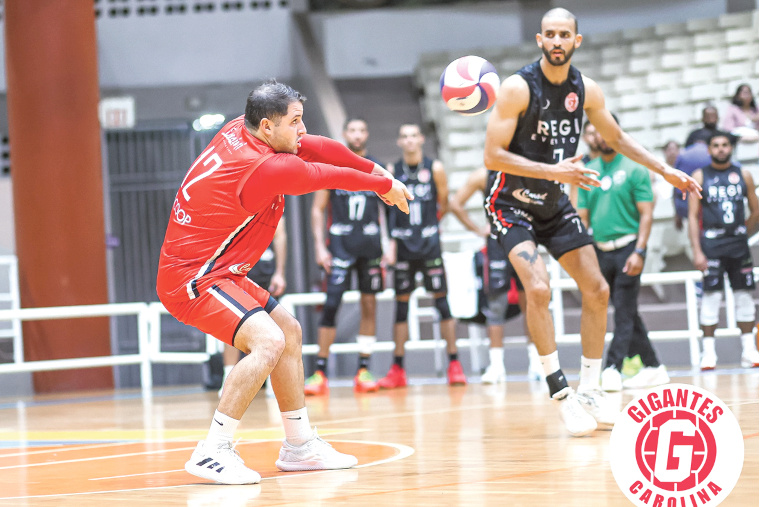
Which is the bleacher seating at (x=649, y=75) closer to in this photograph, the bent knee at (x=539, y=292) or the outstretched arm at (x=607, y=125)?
the outstretched arm at (x=607, y=125)

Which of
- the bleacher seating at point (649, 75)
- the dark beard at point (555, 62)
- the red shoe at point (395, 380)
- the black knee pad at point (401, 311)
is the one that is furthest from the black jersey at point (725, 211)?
the dark beard at point (555, 62)

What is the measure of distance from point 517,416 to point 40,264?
6.76 meters

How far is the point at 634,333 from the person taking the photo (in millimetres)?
7836

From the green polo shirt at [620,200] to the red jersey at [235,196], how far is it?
142 inches

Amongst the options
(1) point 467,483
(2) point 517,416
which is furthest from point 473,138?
(1) point 467,483

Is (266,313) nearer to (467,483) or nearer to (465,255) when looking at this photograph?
(467,483)

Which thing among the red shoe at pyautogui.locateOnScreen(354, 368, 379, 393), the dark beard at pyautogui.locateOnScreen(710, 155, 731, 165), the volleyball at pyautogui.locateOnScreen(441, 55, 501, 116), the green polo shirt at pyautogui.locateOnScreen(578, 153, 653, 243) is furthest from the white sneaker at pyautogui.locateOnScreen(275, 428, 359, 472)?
the dark beard at pyautogui.locateOnScreen(710, 155, 731, 165)

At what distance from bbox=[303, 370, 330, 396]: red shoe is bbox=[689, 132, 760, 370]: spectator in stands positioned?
3.27 m

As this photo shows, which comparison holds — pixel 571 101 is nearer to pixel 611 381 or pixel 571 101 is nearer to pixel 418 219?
pixel 611 381

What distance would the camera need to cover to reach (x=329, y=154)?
452cm

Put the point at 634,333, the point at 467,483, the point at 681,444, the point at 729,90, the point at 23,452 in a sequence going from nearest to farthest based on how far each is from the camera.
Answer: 1. the point at 681,444
2. the point at 467,483
3. the point at 23,452
4. the point at 634,333
5. the point at 729,90

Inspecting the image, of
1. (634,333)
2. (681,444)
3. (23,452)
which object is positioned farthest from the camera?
(634,333)

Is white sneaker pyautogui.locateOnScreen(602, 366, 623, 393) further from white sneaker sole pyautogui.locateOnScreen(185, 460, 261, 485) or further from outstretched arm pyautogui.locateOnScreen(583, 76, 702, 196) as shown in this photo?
white sneaker sole pyautogui.locateOnScreen(185, 460, 261, 485)

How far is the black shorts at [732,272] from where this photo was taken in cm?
895
